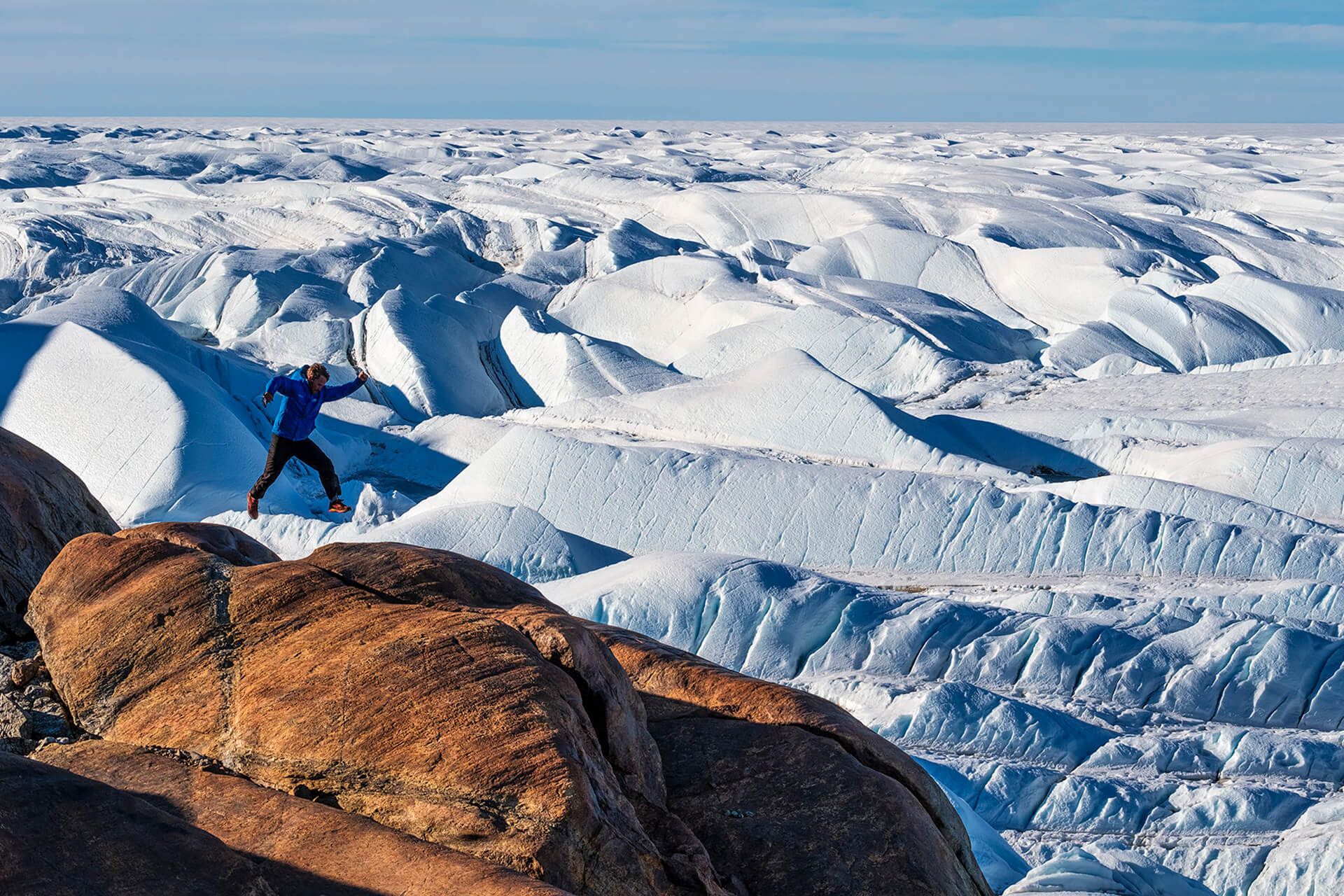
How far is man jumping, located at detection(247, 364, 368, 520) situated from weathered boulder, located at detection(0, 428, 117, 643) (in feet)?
3.50

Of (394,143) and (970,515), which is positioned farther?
(394,143)

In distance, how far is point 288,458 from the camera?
21.6ft

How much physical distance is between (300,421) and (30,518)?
179 centimetres

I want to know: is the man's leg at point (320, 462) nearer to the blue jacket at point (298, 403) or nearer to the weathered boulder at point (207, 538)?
the blue jacket at point (298, 403)

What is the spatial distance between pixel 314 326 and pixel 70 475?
1385cm

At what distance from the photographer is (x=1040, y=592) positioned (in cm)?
889

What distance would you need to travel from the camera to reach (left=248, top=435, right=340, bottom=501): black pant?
21.2 ft

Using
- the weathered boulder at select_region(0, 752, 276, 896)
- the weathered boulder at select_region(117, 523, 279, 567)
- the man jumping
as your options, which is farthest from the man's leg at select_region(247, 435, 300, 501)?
the weathered boulder at select_region(0, 752, 276, 896)

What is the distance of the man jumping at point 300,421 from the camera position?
6215 millimetres

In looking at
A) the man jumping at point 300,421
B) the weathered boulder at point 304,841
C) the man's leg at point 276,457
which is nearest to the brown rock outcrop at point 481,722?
the weathered boulder at point 304,841

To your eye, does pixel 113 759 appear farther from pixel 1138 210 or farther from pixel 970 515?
pixel 1138 210

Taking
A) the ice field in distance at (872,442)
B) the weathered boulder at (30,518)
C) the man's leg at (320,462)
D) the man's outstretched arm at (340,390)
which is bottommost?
the ice field in distance at (872,442)

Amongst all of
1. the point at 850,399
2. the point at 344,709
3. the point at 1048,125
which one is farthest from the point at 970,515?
the point at 1048,125

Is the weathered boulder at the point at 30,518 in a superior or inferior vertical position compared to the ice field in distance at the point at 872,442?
superior
